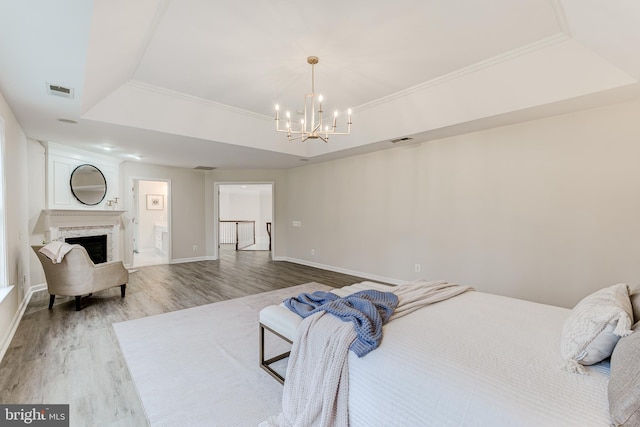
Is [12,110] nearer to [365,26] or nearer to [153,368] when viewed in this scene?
[153,368]

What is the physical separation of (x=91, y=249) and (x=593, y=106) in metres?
8.01

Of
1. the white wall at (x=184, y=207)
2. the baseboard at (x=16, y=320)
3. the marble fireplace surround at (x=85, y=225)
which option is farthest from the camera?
the white wall at (x=184, y=207)

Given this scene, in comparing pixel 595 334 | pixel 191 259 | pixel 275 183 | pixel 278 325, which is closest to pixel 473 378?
pixel 595 334

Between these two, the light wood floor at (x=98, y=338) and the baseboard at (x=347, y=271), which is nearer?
the light wood floor at (x=98, y=338)

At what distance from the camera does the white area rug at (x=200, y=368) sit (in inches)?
72.1

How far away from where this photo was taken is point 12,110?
3.13m

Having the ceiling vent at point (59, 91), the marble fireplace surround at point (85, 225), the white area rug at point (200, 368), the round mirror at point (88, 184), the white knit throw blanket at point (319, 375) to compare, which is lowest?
the white area rug at point (200, 368)

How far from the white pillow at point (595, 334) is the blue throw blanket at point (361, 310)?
0.85 meters

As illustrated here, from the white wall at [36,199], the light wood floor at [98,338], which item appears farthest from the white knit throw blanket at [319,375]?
the white wall at [36,199]

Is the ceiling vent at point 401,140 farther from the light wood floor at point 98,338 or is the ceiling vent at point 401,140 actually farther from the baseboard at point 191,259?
the baseboard at point 191,259

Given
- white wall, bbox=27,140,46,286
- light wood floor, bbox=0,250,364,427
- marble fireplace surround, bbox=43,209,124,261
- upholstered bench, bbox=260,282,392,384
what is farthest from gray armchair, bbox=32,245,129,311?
upholstered bench, bbox=260,282,392,384

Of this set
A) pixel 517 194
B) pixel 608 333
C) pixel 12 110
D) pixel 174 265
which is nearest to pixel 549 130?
pixel 517 194

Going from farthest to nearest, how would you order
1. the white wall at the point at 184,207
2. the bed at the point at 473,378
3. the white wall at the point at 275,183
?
the white wall at the point at 275,183
the white wall at the point at 184,207
the bed at the point at 473,378

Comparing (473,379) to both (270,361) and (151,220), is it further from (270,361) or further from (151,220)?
(151,220)
